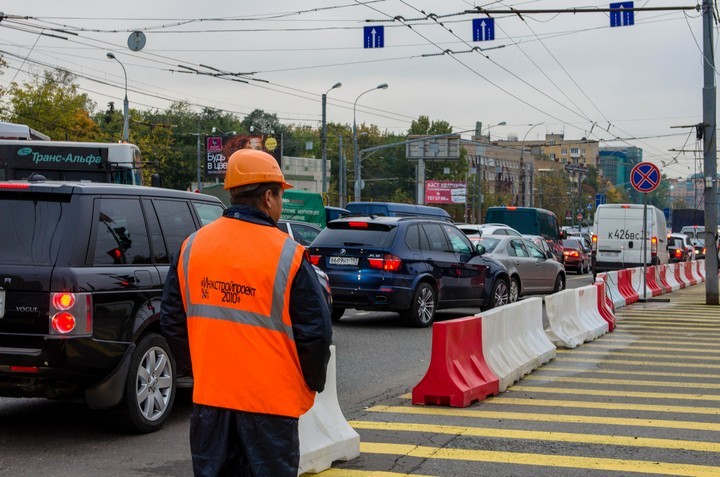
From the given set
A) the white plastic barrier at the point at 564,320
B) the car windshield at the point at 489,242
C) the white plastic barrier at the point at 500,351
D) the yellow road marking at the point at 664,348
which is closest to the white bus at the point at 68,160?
the car windshield at the point at 489,242

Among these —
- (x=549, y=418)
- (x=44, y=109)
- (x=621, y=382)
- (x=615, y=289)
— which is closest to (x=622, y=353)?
(x=621, y=382)

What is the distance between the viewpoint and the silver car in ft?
72.3

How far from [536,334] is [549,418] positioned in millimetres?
3639

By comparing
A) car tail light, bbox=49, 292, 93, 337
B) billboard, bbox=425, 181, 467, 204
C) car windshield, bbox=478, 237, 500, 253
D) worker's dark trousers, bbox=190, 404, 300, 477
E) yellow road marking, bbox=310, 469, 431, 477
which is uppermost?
billboard, bbox=425, 181, 467, 204

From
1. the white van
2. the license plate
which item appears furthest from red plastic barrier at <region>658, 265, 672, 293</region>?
the license plate

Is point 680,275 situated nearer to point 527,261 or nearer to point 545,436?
point 527,261

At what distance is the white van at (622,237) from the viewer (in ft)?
116

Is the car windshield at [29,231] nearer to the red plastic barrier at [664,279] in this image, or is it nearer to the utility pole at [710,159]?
the utility pole at [710,159]

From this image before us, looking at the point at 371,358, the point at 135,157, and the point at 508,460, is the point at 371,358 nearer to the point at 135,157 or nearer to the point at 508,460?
the point at 508,460

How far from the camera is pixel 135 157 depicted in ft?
74.1

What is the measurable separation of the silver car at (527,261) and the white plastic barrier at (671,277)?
6.98m

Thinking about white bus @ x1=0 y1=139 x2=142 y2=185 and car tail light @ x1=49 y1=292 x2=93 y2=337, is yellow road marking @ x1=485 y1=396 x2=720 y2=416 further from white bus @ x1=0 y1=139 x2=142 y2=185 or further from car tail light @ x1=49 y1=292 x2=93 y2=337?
white bus @ x1=0 y1=139 x2=142 y2=185

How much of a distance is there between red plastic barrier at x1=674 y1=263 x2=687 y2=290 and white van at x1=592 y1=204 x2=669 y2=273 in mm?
2185

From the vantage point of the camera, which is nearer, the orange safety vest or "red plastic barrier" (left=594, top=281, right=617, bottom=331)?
the orange safety vest
